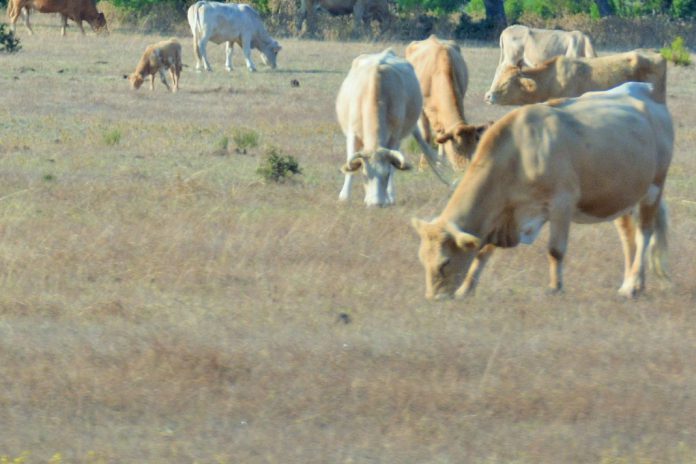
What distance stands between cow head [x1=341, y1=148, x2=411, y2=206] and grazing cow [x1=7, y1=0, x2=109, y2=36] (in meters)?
29.7

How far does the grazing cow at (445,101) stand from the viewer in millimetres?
13734

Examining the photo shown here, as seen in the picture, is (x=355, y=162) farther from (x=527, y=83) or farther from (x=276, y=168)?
(x=527, y=83)

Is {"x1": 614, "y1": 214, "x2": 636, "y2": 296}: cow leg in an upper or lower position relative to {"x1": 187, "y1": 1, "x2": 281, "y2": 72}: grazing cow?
upper

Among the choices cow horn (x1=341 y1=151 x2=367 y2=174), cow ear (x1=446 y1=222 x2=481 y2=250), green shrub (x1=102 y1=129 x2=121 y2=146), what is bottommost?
green shrub (x1=102 y1=129 x2=121 y2=146)

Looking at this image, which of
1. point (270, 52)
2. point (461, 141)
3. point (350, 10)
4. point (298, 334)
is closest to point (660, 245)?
point (298, 334)

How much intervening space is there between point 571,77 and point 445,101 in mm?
2730

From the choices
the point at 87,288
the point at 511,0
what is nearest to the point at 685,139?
the point at 87,288

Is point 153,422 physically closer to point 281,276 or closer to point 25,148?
point 281,276

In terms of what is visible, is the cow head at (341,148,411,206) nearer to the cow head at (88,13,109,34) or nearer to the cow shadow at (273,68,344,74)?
the cow shadow at (273,68,344,74)

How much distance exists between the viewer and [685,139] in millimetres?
18328

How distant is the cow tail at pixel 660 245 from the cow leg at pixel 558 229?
0.83 metres

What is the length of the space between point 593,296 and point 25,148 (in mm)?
8325

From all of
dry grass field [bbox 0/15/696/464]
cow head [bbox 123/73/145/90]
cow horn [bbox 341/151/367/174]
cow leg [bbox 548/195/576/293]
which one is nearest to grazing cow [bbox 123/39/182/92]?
cow head [bbox 123/73/145/90]

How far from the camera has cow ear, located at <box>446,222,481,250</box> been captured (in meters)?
8.12
